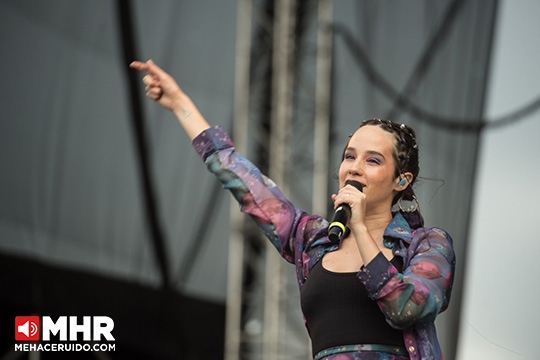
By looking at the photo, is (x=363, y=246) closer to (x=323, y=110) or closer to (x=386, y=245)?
(x=386, y=245)

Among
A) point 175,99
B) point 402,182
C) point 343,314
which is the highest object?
point 175,99

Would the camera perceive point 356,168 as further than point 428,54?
No

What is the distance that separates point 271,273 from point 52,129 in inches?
63.3

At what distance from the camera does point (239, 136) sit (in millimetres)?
4504

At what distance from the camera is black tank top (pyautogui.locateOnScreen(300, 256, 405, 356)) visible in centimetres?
113

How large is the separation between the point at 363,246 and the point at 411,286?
0.32 feet

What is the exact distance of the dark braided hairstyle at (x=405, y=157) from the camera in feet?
4.21

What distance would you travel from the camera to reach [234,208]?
453cm

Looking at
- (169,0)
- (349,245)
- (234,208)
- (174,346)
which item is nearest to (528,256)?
(349,245)

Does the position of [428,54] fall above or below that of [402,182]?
above

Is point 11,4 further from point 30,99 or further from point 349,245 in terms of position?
point 349,245

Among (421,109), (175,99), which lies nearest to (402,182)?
(175,99)

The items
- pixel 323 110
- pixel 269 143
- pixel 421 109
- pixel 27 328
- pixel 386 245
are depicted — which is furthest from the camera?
pixel 269 143

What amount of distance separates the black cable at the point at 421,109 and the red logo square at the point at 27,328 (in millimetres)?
2386
